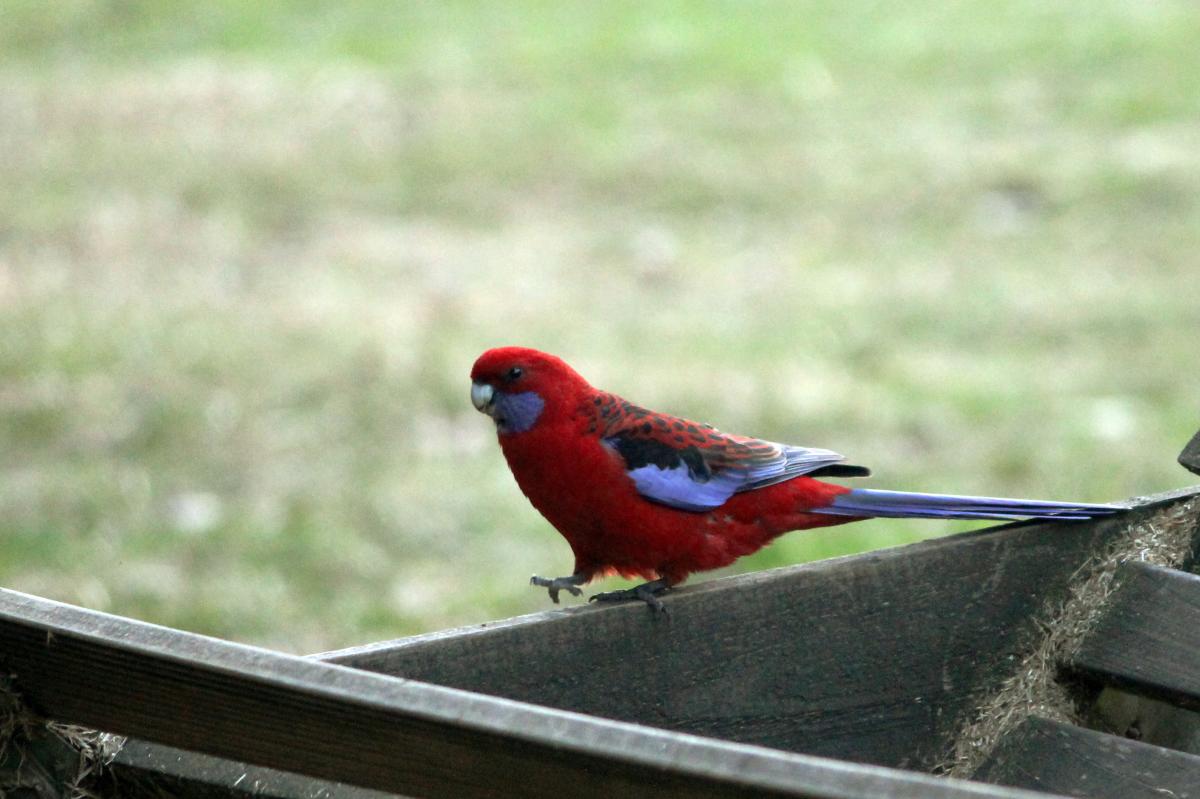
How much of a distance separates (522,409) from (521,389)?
0.04 metres

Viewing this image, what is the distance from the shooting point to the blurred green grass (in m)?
5.59

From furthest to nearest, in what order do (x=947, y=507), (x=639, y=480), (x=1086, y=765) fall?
1. (x=639, y=480)
2. (x=947, y=507)
3. (x=1086, y=765)

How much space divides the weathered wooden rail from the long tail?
1.3 inches

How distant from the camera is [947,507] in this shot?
9.29 ft

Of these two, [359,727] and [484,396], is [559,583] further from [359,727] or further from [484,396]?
[359,727]

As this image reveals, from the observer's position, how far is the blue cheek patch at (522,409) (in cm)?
300

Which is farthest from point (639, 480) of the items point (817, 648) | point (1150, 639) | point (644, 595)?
point (1150, 639)

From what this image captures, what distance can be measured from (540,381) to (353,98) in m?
7.81

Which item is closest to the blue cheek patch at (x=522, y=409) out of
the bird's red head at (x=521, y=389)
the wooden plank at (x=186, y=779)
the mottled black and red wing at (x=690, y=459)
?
the bird's red head at (x=521, y=389)

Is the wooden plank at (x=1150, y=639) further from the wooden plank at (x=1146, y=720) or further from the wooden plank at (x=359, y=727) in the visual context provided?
the wooden plank at (x=359, y=727)

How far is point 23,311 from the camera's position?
24.1ft

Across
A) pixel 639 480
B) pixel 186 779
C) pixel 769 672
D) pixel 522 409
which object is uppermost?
pixel 522 409

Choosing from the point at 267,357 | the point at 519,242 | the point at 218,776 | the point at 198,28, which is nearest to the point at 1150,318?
the point at 519,242

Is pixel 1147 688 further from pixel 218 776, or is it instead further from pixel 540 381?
pixel 218 776
